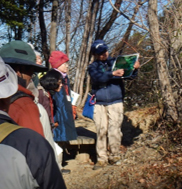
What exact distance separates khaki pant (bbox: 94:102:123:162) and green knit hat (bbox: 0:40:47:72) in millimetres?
2663

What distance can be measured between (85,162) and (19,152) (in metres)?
4.79

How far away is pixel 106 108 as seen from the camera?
5.47 m

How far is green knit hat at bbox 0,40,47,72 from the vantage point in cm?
274

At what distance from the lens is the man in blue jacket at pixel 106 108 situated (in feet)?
17.7

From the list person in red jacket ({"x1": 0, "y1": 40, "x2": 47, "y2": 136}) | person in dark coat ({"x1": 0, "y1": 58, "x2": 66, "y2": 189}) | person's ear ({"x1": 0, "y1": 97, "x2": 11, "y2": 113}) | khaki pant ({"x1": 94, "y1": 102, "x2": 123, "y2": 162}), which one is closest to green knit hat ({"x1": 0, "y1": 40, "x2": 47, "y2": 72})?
person in red jacket ({"x1": 0, "y1": 40, "x2": 47, "y2": 136})

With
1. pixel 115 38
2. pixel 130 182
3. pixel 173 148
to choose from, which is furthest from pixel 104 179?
pixel 115 38

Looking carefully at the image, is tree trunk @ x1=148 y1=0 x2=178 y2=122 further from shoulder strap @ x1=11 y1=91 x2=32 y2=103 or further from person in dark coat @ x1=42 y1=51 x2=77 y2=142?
shoulder strap @ x1=11 y1=91 x2=32 y2=103

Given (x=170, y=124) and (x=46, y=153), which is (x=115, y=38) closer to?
(x=170, y=124)

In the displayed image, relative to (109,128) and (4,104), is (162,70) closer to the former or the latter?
(109,128)

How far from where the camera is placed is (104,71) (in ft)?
17.9

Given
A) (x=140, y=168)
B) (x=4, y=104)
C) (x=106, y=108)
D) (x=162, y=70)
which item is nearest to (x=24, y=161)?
(x=4, y=104)

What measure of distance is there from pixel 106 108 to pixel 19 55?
2.82 metres

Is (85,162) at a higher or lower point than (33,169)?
lower

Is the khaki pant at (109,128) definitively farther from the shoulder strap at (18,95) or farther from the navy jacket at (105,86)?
the shoulder strap at (18,95)
